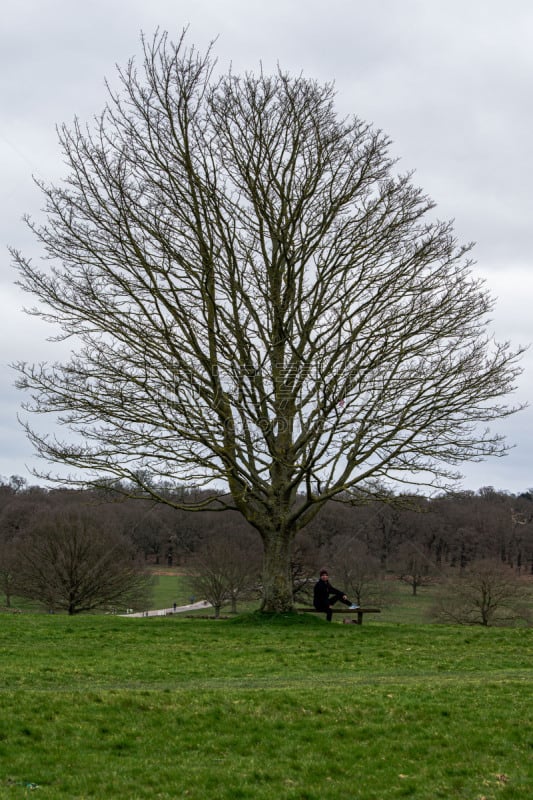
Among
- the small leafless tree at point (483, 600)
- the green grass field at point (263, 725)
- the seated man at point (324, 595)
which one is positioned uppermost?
the seated man at point (324, 595)

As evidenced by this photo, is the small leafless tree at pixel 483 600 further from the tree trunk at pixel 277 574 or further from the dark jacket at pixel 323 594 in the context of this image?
the tree trunk at pixel 277 574

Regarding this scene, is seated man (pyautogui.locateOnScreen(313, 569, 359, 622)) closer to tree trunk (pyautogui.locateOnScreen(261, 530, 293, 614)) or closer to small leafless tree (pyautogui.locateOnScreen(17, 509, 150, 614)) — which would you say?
tree trunk (pyautogui.locateOnScreen(261, 530, 293, 614))

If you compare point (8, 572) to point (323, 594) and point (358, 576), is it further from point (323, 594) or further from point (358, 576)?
point (323, 594)

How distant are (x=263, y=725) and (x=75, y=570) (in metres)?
46.0

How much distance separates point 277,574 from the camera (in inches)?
883

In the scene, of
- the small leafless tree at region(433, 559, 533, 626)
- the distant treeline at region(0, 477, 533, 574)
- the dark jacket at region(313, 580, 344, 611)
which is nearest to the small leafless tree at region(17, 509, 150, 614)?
the distant treeline at region(0, 477, 533, 574)

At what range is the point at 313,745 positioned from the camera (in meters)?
9.44

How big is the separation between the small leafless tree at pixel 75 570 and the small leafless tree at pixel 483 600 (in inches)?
908

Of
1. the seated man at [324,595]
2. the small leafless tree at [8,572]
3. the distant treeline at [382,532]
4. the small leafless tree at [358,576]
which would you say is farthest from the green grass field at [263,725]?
the distant treeline at [382,532]

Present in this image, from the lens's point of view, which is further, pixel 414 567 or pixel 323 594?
pixel 414 567

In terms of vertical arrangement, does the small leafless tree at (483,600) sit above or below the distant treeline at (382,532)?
below

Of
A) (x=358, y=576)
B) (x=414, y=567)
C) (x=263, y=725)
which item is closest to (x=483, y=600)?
(x=358, y=576)

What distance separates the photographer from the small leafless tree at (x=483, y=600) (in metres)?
57.2

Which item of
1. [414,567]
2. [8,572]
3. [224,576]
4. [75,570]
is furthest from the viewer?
[414,567]
